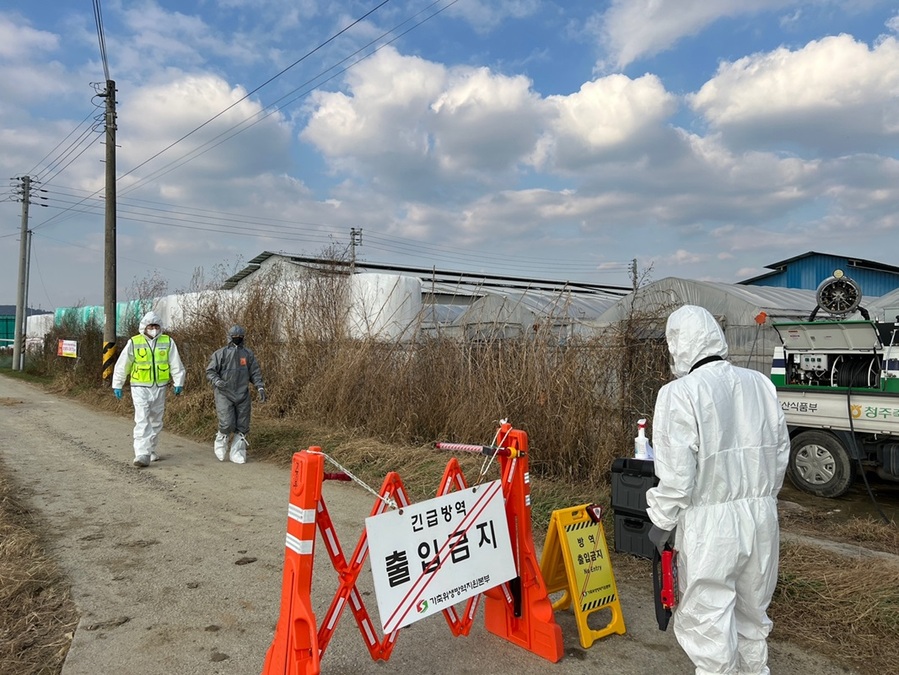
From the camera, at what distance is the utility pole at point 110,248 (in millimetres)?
17477

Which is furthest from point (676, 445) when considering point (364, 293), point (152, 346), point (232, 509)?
point (364, 293)

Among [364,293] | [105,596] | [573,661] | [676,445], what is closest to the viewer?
[676,445]

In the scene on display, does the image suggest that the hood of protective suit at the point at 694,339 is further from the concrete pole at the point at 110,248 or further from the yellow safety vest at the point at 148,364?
the concrete pole at the point at 110,248

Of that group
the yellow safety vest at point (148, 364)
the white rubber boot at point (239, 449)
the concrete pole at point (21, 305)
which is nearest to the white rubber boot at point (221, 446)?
the white rubber boot at point (239, 449)

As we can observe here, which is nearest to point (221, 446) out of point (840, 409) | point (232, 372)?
point (232, 372)

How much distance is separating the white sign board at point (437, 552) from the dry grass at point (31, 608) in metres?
1.91

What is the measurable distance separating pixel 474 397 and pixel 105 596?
529cm

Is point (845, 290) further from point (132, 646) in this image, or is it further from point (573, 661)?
point (132, 646)

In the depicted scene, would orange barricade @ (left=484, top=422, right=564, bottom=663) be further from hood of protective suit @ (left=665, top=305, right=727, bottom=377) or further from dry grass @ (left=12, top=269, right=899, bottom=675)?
dry grass @ (left=12, top=269, right=899, bottom=675)

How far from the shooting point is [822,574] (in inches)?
179

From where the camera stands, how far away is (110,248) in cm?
1772

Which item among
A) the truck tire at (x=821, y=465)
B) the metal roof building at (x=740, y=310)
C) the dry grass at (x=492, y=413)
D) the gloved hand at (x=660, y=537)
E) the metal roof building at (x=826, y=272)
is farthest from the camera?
the metal roof building at (x=826, y=272)

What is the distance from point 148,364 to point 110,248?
10.4 meters

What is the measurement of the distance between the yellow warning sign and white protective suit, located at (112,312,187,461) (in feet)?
21.9
